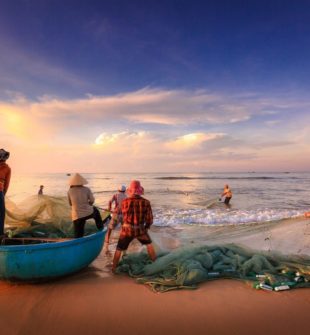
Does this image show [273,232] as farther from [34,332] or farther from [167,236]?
[34,332]

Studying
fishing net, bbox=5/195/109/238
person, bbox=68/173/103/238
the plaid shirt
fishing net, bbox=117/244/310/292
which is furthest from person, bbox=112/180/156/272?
fishing net, bbox=5/195/109/238

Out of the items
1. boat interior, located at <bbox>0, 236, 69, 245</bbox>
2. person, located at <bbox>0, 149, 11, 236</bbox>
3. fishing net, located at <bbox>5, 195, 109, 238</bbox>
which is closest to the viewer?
boat interior, located at <bbox>0, 236, 69, 245</bbox>

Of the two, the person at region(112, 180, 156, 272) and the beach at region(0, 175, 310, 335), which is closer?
the beach at region(0, 175, 310, 335)

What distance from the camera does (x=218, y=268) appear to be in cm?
557

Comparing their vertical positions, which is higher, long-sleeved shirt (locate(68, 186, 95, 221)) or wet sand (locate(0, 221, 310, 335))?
long-sleeved shirt (locate(68, 186, 95, 221))

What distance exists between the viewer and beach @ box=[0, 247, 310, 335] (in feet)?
12.9

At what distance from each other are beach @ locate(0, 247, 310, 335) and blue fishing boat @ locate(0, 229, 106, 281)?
0.23 m

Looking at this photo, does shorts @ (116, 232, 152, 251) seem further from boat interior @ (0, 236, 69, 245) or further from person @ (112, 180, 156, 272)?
boat interior @ (0, 236, 69, 245)

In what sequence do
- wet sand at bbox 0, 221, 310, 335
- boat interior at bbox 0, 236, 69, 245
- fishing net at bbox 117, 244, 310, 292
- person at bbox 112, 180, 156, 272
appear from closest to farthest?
wet sand at bbox 0, 221, 310, 335
fishing net at bbox 117, 244, 310, 292
person at bbox 112, 180, 156, 272
boat interior at bbox 0, 236, 69, 245

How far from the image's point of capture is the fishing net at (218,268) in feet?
16.6

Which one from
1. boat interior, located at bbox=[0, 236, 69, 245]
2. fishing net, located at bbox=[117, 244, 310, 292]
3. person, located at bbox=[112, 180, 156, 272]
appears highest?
person, located at bbox=[112, 180, 156, 272]

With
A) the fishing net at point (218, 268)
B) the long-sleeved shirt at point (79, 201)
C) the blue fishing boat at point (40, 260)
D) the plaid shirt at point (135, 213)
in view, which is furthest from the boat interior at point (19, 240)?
the fishing net at point (218, 268)

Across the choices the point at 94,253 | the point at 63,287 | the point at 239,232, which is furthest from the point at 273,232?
the point at 63,287

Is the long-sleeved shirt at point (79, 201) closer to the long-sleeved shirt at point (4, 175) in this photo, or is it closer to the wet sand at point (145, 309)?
the long-sleeved shirt at point (4, 175)
